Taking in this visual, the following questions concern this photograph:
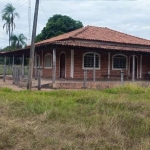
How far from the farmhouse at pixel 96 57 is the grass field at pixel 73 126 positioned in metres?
10.6

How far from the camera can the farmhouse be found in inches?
839

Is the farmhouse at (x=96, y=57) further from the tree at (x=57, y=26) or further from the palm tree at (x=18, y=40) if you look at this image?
the palm tree at (x=18, y=40)

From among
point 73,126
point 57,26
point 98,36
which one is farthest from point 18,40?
point 73,126

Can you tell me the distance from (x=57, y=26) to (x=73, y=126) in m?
33.6

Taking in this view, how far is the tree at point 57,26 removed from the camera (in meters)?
38.8

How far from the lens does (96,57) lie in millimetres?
22656

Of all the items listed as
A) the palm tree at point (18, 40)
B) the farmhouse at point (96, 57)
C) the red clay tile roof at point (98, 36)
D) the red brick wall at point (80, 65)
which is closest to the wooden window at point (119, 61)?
the farmhouse at point (96, 57)

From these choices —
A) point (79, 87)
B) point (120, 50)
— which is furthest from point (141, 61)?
point (79, 87)

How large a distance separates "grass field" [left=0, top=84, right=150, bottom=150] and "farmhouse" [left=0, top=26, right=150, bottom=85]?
34.7 feet

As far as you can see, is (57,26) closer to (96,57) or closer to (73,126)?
(96,57)

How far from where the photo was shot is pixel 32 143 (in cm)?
545

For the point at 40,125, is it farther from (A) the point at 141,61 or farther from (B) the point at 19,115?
(A) the point at 141,61

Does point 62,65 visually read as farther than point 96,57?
No

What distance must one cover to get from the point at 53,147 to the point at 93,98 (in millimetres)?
5035
